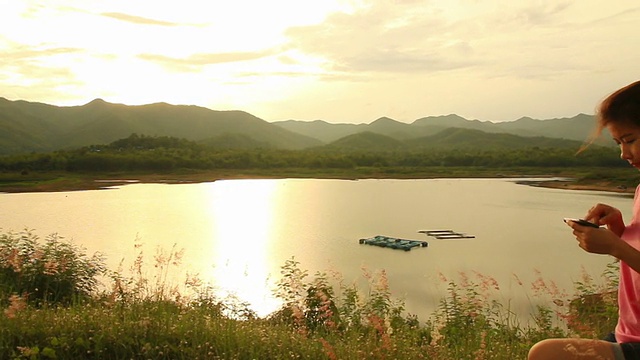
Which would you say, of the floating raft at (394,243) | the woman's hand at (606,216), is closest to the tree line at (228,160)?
the floating raft at (394,243)

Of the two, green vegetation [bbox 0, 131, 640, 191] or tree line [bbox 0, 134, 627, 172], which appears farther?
tree line [bbox 0, 134, 627, 172]

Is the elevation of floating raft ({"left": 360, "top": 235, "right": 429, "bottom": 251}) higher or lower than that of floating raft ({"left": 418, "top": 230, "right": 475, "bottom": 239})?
higher

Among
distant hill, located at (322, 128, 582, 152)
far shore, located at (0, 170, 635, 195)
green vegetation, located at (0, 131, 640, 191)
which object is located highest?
distant hill, located at (322, 128, 582, 152)

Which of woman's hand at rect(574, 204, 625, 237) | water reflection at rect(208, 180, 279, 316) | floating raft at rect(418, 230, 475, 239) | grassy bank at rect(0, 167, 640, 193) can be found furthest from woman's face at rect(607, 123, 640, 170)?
grassy bank at rect(0, 167, 640, 193)

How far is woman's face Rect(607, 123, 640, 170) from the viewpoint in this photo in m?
1.61

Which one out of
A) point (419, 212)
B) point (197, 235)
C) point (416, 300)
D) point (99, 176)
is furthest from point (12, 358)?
point (99, 176)

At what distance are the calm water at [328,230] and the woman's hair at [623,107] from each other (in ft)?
12.2

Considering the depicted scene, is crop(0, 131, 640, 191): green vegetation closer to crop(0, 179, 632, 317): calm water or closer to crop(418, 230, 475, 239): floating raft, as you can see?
crop(0, 179, 632, 317): calm water

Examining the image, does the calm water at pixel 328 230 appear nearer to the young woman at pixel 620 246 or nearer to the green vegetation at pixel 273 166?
the young woman at pixel 620 246

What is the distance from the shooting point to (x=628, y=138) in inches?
63.9

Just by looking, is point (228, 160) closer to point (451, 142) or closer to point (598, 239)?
point (598, 239)

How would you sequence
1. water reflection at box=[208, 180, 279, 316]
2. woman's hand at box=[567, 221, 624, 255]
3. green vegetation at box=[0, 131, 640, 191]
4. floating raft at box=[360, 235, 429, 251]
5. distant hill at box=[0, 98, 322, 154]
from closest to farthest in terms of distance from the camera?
woman's hand at box=[567, 221, 624, 255] → water reflection at box=[208, 180, 279, 316] → floating raft at box=[360, 235, 429, 251] → green vegetation at box=[0, 131, 640, 191] → distant hill at box=[0, 98, 322, 154]

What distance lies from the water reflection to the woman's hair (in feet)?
17.7

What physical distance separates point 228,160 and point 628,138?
248ft
